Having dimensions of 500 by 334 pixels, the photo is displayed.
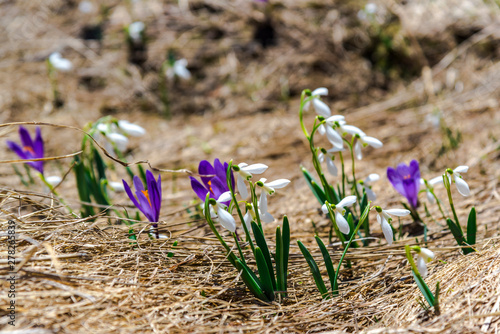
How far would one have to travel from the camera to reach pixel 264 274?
1709 mm

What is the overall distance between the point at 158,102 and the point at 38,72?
4.99ft

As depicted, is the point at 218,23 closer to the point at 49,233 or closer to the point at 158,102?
the point at 158,102

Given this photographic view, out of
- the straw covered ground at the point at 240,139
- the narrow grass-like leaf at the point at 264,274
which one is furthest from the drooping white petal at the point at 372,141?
the narrow grass-like leaf at the point at 264,274

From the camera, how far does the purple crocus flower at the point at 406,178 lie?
2295 millimetres

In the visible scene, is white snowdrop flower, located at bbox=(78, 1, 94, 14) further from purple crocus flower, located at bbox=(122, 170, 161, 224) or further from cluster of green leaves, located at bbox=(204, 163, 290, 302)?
cluster of green leaves, located at bbox=(204, 163, 290, 302)

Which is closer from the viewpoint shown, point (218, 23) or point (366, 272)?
point (366, 272)

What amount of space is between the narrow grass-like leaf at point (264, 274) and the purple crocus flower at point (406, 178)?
37.0 inches

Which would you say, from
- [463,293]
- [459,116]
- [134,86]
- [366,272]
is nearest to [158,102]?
[134,86]

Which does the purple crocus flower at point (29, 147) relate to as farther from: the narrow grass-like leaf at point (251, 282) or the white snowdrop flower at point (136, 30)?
the white snowdrop flower at point (136, 30)

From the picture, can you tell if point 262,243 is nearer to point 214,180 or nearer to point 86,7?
point 214,180

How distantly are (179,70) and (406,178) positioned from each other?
10.3ft

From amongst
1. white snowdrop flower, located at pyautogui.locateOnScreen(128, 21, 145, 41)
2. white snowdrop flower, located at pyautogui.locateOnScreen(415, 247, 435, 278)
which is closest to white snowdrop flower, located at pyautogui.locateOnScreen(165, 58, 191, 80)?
white snowdrop flower, located at pyautogui.locateOnScreen(128, 21, 145, 41)

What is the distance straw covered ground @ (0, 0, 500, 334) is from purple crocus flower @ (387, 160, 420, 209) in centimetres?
23

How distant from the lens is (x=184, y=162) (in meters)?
3.93
